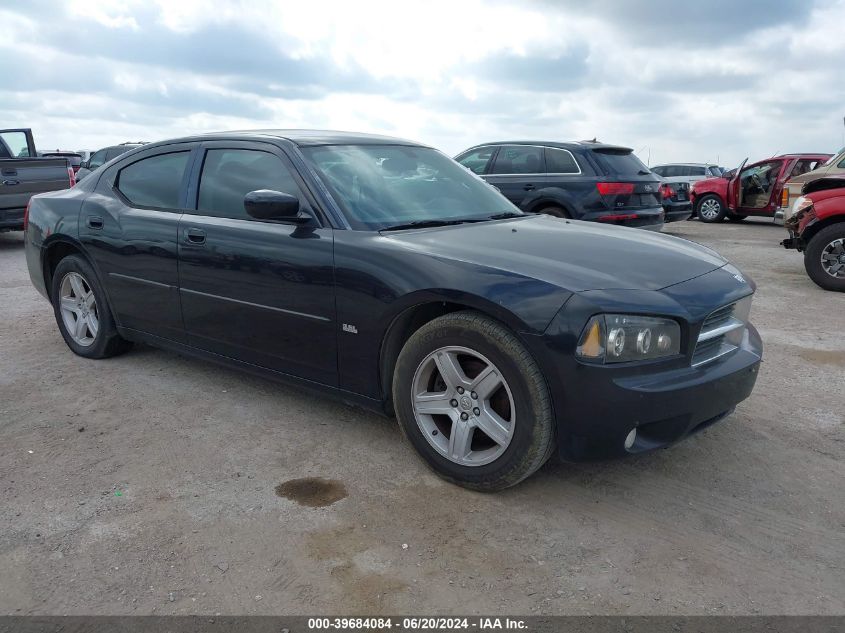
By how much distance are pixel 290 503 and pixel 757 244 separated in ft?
40.1

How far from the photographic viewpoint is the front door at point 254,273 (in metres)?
3.63

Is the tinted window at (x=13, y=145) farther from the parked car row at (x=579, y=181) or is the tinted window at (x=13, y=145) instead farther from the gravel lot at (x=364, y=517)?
the gravel lot at (x=364, y=517)

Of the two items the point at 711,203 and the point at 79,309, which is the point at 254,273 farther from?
the point at 711,203

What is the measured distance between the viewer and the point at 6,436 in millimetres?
3838

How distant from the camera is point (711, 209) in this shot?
58.2ft

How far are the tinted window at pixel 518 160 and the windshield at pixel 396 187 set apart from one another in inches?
235

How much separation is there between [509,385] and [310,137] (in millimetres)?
1994

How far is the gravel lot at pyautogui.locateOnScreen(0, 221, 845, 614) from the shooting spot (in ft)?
8.29

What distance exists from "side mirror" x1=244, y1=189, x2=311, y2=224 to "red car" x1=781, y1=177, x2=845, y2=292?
692cm

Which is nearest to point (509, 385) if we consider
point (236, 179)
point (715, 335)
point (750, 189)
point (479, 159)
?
point (715, 335)

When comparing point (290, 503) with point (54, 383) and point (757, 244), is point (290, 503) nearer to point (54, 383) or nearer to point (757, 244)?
point (54, 383)

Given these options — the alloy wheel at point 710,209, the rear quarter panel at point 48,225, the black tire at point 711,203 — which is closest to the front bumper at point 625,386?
the rear quarter panel at point 48,225

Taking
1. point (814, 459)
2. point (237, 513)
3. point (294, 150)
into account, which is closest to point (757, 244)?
point (814, 459)

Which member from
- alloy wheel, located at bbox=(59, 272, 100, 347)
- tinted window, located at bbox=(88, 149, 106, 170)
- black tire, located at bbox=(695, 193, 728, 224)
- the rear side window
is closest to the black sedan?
alloy wheel, located at bbox=(59, 272, 100, 347)
